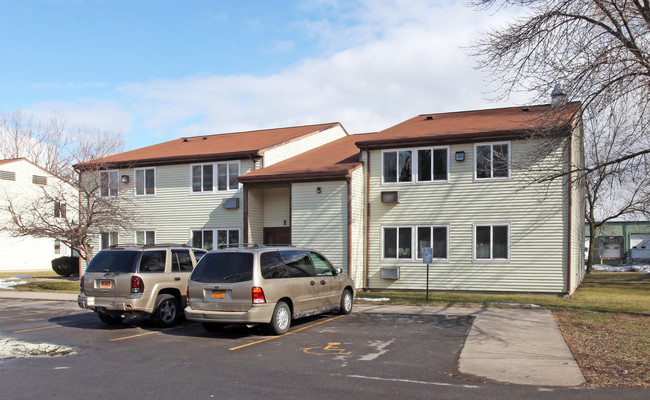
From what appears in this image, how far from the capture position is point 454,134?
744 inches

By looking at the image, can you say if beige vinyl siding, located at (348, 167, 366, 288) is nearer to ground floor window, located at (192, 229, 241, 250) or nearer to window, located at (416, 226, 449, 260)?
window, located at (416, 226, 449, 260)

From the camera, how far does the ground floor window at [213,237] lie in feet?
73.4

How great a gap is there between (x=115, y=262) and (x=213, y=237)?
11074mm

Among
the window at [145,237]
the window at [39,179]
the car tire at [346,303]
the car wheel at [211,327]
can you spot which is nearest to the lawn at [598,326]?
the car tire at [346,303]

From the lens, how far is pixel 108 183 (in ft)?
76.7

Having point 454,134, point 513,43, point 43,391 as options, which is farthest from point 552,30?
point 43,391

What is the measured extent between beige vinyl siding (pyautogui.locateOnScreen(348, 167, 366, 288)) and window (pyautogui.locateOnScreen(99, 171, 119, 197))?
1088 cm

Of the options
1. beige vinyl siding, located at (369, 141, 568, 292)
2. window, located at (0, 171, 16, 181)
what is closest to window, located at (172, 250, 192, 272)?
beige vinyl siding, located at (369, 141, 568, 292)

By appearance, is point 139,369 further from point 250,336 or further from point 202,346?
point 250,336

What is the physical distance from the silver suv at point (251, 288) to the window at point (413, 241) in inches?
342

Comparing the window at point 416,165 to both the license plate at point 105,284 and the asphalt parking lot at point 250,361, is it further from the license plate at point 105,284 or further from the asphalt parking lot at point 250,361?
the license plate at point 105,284

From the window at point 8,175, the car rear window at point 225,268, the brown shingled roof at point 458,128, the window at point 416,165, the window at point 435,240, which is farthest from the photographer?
the window at point 8,175

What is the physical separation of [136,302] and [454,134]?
12128 mm

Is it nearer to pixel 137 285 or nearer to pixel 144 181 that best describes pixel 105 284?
pixel 137 285
